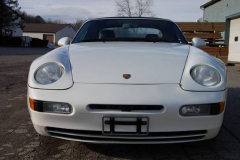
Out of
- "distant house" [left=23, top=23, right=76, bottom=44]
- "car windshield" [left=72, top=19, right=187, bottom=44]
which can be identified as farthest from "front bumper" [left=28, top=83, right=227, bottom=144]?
"distant house" [left=23, top=23, right=76, bottom=44]

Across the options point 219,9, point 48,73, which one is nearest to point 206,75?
point 48,73

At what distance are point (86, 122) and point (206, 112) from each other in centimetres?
95

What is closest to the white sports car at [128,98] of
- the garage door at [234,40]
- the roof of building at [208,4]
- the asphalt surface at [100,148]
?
the asphalt surface at [100,148]

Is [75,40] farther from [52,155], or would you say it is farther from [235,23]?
[235,23]

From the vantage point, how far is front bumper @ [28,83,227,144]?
200 centimetres

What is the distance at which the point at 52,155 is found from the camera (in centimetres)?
229

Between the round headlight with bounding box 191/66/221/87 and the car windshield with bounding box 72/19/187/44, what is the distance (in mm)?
1083

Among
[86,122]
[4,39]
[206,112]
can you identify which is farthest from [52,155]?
[4,39]

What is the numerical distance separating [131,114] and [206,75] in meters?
0.77

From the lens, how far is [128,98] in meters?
2.01

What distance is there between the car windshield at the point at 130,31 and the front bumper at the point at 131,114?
4.44 ft

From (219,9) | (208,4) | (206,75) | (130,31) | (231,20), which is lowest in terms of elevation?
(206,75)

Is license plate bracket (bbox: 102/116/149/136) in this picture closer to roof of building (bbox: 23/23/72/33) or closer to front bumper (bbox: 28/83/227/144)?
front bumper (bbox: 28/83/227/144)

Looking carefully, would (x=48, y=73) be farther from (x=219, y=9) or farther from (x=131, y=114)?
(x=219, y=9)
